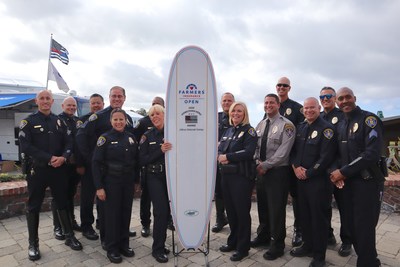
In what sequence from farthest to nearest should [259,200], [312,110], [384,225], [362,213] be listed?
[384,225]
[259,200]
[312,110]
[362,213]

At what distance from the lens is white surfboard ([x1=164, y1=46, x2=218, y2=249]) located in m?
3.10

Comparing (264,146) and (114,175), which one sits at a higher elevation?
(264,146)

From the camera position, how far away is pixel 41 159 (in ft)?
10.3

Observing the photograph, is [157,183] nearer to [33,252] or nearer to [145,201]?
[145,201]

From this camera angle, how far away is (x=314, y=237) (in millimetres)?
2984

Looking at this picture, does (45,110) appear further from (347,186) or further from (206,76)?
(347,186)

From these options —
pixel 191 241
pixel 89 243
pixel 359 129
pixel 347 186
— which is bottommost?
pixel 89 243

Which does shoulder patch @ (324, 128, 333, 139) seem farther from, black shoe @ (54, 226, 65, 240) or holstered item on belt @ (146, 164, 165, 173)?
black shoe @ (54, 226, 65, 240)

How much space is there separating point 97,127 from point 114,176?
88 cm

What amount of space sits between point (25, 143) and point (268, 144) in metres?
2.71

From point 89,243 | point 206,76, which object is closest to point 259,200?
point 206,76

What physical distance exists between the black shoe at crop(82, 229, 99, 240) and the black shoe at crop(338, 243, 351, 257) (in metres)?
3.04

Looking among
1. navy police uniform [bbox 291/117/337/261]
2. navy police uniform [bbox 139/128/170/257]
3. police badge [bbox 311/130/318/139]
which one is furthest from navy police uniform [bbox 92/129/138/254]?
police badge [bbox 311/130/318/139]

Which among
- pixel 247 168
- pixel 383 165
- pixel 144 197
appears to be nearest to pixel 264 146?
pixel 247 168
